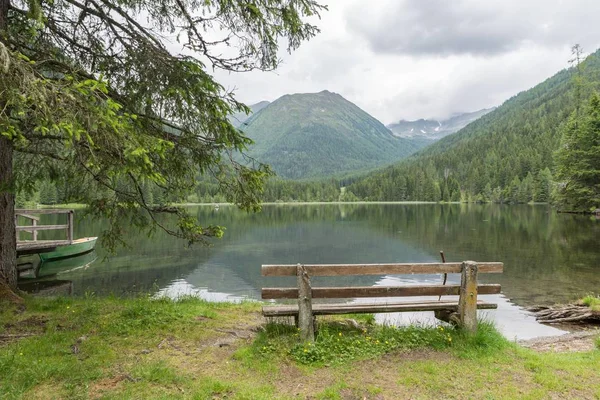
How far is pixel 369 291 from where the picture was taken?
6.60 m

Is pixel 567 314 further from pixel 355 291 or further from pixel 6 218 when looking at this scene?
pixel 6 218

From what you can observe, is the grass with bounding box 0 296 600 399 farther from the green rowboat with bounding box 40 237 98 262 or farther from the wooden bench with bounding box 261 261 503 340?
the green rowboat with bounding box 40 237 98 262

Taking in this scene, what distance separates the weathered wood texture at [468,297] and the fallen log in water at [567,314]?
30.5ft

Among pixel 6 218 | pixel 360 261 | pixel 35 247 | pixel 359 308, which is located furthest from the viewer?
pixel 360 261

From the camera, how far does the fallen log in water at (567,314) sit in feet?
43.1

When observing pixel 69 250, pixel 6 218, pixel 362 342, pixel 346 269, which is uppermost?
pixel 6 218

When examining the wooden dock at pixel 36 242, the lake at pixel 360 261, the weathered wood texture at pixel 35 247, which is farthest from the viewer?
the weathered wood texture at pixel 35 247

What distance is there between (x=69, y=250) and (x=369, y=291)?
23320mm

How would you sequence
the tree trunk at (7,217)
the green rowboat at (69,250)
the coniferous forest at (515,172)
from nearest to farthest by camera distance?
the tree trunk at (7,217)
the green rowboat at (69,250)
the coniferous forest at (515,172)

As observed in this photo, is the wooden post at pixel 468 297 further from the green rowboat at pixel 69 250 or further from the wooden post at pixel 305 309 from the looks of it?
the green rowboat at pixel 69 250

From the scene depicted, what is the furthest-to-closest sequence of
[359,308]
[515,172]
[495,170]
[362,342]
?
[495,170] < [515,172] < [359,308] < [362,342]

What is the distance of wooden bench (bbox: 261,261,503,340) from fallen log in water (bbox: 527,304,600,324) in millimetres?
9260

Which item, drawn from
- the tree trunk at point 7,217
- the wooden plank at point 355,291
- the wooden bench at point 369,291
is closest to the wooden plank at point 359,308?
the wooden bench at point 369,291

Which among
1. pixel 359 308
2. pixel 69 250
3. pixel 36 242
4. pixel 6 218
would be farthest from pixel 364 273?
pixel 69 250
